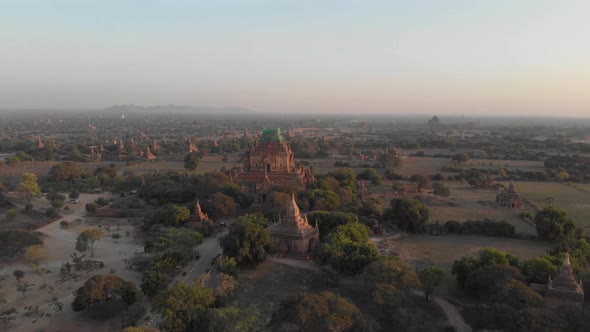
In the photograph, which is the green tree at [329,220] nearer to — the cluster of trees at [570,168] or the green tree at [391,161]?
the green tree at [391,161]

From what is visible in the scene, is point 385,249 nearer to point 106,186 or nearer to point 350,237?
point 350,237

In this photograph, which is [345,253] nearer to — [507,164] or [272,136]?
[272,136]

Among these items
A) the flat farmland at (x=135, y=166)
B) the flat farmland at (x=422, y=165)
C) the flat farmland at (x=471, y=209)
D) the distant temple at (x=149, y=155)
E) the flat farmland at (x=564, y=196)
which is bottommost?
the flat farmland at (x=135, y=166)

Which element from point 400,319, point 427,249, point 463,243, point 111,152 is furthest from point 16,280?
point 111,152

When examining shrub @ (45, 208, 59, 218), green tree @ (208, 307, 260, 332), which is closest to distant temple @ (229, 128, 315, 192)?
shrub @ (45, 208, 59, 218)

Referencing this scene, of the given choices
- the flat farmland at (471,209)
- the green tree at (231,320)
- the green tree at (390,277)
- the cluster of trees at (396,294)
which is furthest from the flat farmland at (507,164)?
the green tree at (231,320)

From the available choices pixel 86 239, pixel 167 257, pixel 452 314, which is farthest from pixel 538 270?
pixel 86 239
